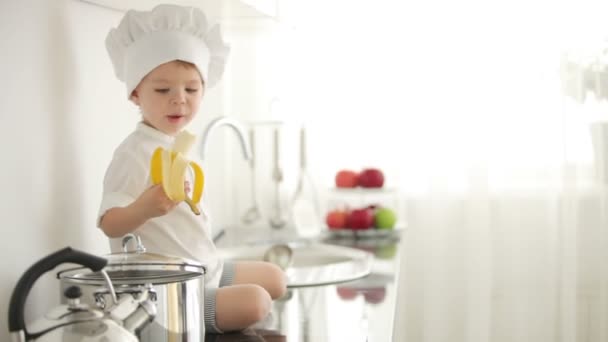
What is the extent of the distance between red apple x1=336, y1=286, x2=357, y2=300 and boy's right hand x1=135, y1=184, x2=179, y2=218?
57cm

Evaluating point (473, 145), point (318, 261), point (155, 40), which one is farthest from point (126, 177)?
point (473, 145)

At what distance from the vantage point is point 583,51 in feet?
8.46

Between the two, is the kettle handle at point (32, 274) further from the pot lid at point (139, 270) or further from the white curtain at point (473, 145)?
the white curtain at point (473, 145)

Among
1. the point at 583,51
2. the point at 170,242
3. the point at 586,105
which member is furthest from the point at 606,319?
the point at 170,242

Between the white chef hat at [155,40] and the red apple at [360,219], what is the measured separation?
1.28 m

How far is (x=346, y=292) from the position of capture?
152cm

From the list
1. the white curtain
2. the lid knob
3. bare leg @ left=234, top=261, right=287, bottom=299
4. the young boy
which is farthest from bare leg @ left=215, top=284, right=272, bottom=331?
the white curtain

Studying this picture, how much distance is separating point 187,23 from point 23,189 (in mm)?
315

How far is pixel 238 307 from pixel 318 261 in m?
0.95

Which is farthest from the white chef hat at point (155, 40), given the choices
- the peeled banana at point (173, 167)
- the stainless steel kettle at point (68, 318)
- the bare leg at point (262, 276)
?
the stainless steel kettle at point (68, 318)

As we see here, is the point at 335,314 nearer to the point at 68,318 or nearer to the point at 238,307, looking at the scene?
A: the point at 238,307

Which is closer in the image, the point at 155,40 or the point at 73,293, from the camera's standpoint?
the point at 73,293

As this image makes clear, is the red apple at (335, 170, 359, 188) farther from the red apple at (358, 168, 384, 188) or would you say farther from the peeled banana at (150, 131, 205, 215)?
the peeled banana at (150, 131, 205, 215)

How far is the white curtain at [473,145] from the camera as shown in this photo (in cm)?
260
